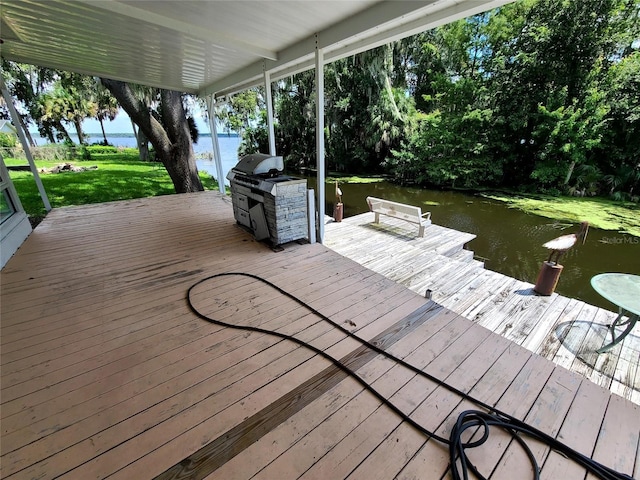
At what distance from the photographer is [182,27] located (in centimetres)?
261

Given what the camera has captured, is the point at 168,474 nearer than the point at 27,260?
Yes

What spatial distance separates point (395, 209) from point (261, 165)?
11.6ft

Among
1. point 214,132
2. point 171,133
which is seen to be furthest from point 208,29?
point 171,133

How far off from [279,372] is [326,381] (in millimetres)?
282

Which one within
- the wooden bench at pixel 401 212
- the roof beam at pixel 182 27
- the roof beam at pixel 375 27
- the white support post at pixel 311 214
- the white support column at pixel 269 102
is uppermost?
the roof beam at pixel 182 27

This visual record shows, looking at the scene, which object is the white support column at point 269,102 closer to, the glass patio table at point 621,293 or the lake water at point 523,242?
the glass patio table at point 621,293

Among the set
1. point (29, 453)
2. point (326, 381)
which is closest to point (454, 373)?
point (326, 381)

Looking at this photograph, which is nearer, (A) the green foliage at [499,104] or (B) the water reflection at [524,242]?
(B) the water reflection at [524,242]

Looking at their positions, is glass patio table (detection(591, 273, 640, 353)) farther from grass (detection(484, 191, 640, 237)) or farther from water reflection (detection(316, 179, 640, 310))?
grass (detection(484, 191, 640, 237))

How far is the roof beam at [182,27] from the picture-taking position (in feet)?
7.40

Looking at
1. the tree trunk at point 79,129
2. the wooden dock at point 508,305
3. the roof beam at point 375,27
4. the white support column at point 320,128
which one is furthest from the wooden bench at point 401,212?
the tree trunk at point 79,129

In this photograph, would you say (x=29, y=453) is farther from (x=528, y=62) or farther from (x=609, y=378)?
(x=528, y=62)

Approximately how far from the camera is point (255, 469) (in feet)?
3.64

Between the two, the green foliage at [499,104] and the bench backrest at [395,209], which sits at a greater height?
the green foliage at [499,104]
